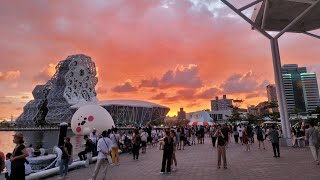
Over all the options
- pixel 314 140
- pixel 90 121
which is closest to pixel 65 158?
pixel 314 140

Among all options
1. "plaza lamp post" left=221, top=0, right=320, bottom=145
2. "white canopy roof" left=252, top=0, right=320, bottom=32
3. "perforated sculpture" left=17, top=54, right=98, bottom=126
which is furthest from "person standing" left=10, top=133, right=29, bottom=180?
"perforated sculpture" left=17, top=54, right=98, bottom=126

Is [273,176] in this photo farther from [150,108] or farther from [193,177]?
[150,108]

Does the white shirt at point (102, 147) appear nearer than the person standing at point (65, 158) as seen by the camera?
Yes

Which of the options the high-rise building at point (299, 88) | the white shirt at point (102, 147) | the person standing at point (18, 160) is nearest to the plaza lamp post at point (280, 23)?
A: the white shirt at point (102, 147)

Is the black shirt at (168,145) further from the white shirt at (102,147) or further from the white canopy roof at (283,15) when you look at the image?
the white canopy roof at (283,15)

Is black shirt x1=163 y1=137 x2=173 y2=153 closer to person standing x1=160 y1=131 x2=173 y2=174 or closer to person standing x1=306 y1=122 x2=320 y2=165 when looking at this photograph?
person standing x1=160 y1=131 x2=173 y2=174

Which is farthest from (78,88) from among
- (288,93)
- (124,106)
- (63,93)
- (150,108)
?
(288,93)

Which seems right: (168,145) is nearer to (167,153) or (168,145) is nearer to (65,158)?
(167,153)

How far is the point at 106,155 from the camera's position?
32.7ft

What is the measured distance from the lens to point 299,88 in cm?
12988

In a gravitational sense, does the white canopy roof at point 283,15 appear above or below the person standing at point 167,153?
above

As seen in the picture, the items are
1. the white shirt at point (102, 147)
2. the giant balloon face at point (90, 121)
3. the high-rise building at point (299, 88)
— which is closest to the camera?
the white shirt at point (102, 147)

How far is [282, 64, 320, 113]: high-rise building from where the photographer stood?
127694mm

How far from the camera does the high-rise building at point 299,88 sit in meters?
128
